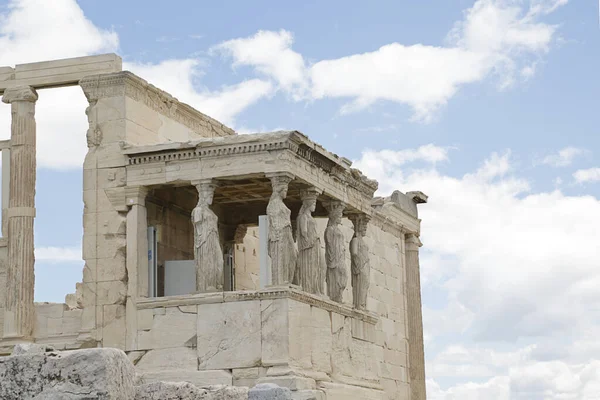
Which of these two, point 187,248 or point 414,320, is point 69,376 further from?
point 414,320

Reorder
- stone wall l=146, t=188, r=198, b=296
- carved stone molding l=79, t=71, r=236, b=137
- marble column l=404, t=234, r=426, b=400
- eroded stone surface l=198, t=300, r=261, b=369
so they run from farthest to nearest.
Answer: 1. marble column l=404, t=234, r=426, b=400
2. stone wall l=146, t=188, r=198, b=296
3. carved stone molding l=79, t=71, r=236, b=137
4. eroded stone surface l=198, t=300, r=261, b=369

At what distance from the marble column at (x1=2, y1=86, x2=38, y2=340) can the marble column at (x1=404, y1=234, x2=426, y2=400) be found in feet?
31.9

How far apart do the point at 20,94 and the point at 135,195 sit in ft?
8.46

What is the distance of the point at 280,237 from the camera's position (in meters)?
15.5

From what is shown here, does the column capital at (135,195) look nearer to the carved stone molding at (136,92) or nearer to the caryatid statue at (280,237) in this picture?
the carved stone molding at (136,92)

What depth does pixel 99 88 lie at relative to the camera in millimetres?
16672

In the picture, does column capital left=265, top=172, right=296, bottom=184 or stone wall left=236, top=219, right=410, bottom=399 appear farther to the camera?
stone wall left=236, top=219, right=410, bottom=399

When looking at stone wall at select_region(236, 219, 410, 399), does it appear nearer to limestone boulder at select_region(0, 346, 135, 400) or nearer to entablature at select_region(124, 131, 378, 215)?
entablature at select_region(124, 131, 378, 215)

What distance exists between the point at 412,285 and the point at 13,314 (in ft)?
34.0

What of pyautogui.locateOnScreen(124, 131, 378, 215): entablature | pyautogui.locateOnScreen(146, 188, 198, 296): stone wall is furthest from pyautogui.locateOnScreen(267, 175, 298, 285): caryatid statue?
pyautogui.locateOnScreen(146, 188, 198, 296): stone wall

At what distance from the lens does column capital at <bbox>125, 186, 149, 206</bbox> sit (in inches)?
635

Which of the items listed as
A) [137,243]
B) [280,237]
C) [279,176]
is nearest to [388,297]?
[280,237]

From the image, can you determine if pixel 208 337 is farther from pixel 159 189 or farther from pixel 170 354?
pixel 159 189

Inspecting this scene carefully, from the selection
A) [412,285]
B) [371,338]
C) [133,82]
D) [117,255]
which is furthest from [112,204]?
[412,285]
